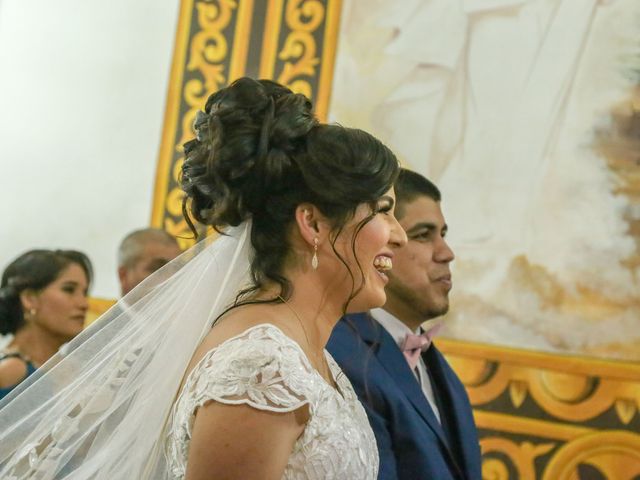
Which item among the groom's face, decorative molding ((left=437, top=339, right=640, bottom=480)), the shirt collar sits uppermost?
the groom's face

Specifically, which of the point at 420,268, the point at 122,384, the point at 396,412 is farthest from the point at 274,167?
the point at 420,268

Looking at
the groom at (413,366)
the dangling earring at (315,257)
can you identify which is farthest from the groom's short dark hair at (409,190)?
the dangling earring at (315,257)

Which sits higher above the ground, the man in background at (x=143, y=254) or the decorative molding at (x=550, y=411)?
the man in background at (x=143, y=254)

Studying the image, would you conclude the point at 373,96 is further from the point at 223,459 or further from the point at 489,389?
the point at 223,459

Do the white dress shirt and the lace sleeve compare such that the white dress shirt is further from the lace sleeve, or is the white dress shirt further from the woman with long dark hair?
the woman with long dark hair

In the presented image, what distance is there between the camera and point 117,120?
5223 mm

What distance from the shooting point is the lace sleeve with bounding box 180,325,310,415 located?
1.83m

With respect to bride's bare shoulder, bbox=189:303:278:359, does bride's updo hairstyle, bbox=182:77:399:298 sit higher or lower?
higher

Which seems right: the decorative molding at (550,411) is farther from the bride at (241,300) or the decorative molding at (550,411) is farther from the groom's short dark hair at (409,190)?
the bride at (241,300)

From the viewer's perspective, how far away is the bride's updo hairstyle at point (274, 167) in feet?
6.84

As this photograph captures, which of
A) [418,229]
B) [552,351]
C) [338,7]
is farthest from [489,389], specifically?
[338,7]

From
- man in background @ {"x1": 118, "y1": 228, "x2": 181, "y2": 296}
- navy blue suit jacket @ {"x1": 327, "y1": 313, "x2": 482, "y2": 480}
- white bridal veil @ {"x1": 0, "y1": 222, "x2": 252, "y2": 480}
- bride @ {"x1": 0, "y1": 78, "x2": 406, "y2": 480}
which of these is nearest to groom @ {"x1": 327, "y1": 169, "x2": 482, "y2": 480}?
navy blue suit jacket @ {"x1": 327, "y1": 313, "x2": 482, "y2": 480}

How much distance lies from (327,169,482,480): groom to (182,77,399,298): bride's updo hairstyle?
0.58 meters

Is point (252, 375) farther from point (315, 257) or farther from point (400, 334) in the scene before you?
point (400, 334)
